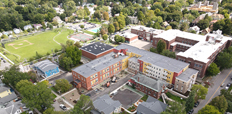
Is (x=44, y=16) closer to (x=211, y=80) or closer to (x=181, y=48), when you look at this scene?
(x=181, y=48)

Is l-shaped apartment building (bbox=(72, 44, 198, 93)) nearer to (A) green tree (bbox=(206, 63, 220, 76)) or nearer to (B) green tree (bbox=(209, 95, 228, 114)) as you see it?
(A) green tree (bbox=(206, 63, 220, 76))

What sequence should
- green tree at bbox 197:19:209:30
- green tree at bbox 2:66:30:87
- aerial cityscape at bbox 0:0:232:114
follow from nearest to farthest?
1. aerial cityscape at bbox 0:0:232:114
2. green tree at bbox 2:66:30:87
3. green tree at bbox 197:19:209:30

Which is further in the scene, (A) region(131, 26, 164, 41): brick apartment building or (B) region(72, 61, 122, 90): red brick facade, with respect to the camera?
(A) region(131, 26, 164, 41): brick apartment building

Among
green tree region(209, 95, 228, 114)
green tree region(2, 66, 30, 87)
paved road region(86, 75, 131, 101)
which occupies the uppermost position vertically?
green tree region(2, 66, 30, 87)

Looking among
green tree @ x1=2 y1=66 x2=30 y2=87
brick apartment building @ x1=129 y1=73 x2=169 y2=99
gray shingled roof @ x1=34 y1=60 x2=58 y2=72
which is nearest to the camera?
brick apartment building @ x1=129 y1=73 x2=169 y2=99

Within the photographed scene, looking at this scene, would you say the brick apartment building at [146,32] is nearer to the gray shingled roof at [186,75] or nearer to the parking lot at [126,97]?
the gray shingled roof at [186,75]

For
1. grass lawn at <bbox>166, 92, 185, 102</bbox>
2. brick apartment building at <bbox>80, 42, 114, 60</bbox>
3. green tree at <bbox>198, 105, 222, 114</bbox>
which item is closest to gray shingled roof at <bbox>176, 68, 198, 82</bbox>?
grass lawn at <bbox>166, 92, 185, 102</bbox>

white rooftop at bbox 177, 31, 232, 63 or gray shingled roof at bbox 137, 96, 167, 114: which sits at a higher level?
white rooftop at bbox 177, 31, 232, 63

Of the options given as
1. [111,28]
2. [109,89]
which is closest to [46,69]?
[109,89]

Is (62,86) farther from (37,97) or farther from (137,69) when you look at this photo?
(137,69)

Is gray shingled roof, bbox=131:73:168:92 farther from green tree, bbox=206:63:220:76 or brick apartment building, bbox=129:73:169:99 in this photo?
green tree, bbox=206:63:220:76
